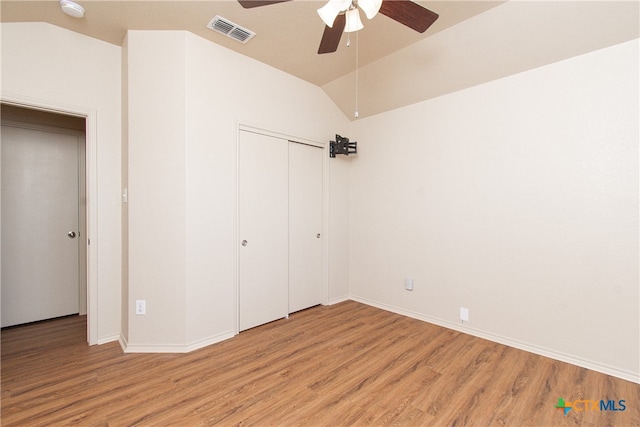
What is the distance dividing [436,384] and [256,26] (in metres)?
3.10

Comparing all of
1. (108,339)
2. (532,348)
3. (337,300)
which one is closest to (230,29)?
(108,339)

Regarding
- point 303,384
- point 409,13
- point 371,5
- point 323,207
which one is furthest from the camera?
point 323,207

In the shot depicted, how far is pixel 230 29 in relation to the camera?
2.48 meters

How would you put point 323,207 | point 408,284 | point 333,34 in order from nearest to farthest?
point 333,34
point 408,284
point 323,207

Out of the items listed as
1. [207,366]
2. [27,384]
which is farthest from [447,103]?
[27,384]

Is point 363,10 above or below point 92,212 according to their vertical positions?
above

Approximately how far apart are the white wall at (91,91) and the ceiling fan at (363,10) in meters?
1.85

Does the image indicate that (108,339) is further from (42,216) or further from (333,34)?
(333,34)

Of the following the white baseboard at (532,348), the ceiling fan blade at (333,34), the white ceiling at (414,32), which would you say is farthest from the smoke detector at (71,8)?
the white baseboard at (532,348)

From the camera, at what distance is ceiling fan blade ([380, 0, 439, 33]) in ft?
4.98

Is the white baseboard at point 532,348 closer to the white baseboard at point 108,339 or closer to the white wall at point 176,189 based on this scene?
the white wall at point 176,189

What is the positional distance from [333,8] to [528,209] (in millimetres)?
→ 2290

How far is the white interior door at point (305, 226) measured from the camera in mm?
3436

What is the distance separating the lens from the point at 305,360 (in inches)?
95.0
